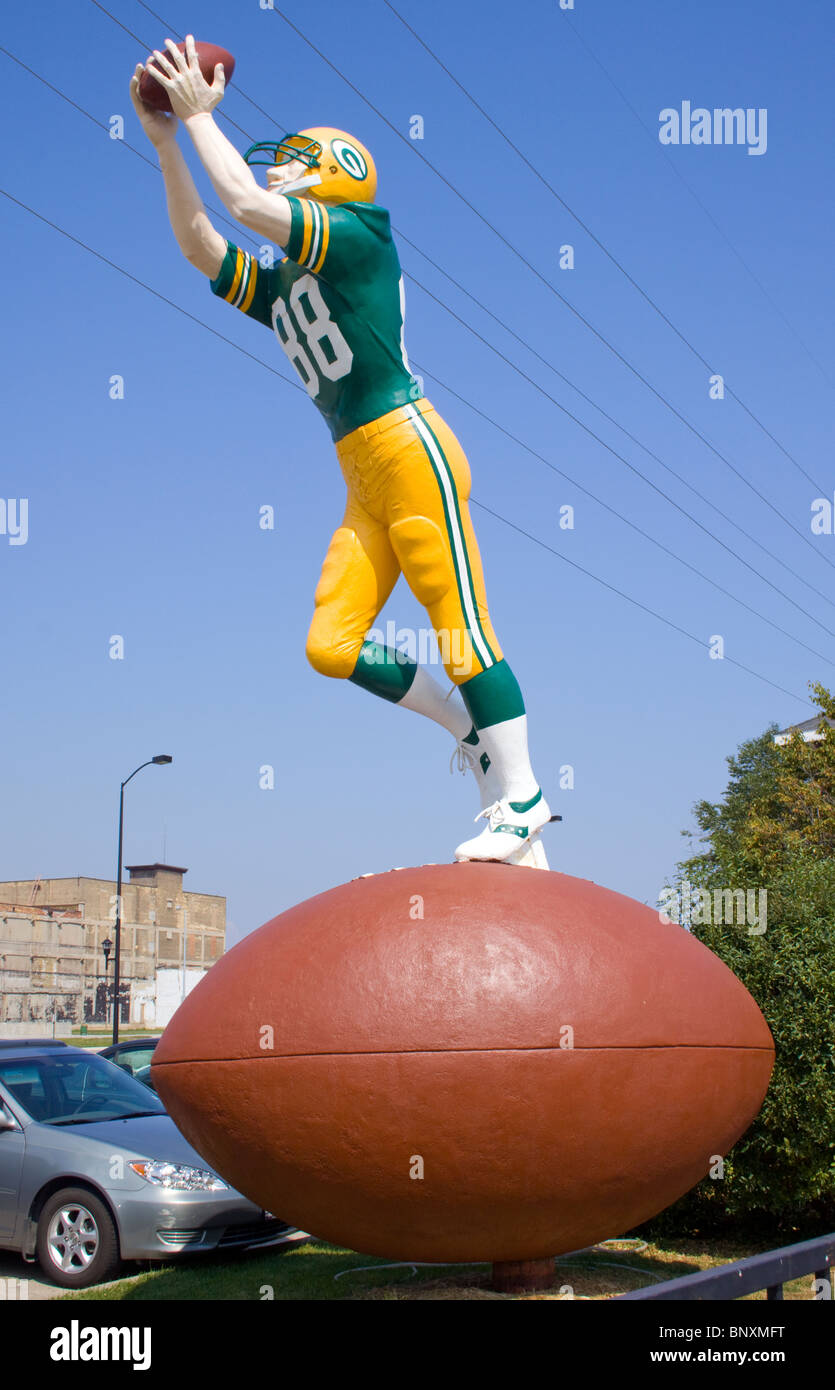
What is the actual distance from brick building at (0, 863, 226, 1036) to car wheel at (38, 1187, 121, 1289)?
5050 cm

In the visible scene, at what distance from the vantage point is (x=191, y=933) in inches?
3044

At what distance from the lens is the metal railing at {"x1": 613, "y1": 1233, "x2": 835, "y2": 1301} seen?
3871mm

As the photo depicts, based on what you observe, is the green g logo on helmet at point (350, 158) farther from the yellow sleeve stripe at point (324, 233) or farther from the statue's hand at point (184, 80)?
the statue's hand at point (184, 80)

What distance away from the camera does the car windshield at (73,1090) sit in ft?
27.8

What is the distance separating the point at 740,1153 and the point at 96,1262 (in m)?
3.85

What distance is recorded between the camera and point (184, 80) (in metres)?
5.72

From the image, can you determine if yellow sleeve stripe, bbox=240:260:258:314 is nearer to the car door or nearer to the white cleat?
the white cleat

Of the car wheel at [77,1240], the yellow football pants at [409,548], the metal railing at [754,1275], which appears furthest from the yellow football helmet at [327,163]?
the car wheel at [77,1240]

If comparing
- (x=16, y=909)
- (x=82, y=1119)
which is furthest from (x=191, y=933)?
(x=82, y=1119)

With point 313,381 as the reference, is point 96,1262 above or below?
below

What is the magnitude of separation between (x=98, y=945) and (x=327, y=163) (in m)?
67.7

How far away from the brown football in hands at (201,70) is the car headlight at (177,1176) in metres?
5.96

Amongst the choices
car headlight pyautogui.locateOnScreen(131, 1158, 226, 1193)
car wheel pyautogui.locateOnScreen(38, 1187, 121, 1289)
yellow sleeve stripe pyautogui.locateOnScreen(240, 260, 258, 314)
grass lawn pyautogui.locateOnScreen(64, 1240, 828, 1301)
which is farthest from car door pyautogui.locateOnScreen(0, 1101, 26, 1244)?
yellow sleeve stripe pyautogui.locateOnScreen(240, 260, 258, 314)
